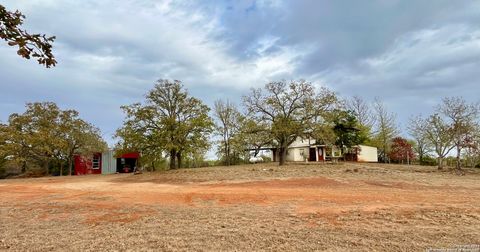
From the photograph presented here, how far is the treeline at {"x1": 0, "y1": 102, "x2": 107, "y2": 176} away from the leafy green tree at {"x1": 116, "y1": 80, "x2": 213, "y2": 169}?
28.4 feet

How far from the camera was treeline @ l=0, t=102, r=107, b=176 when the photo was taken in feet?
104

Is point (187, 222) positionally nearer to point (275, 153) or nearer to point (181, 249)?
point (181, 249)

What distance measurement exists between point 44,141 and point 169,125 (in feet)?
42.6

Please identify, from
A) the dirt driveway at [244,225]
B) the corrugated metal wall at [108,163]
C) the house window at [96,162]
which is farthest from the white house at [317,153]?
the dirt driveway at [244,225]

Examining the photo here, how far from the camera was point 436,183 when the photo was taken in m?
18.2

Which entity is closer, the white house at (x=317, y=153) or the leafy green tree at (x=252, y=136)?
the leafy green tree at (x=252, y=136)

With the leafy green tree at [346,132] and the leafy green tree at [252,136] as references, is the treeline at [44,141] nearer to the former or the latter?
the leafy green tree at [252,136]

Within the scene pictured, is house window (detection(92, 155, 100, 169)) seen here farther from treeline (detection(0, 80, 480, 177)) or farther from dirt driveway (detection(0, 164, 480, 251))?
dirt driveway (detection(0, 164, 480, 251))

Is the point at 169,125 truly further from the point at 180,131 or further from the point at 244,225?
the point at 244,225

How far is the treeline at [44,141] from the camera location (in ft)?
104

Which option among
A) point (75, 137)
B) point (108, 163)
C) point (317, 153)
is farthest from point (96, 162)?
point (317, 153)

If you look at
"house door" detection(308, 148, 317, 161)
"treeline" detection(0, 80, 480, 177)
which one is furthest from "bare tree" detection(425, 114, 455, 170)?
"house door" detection(308, 148, 317, 161)

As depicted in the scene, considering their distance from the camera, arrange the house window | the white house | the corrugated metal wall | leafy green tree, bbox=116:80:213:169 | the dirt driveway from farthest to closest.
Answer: the white house → the corrugated metal wall → the house window → leafy green tree, bbox=116:80:213:169 → the dirt driveway

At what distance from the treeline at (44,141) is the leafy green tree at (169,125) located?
341 inches
